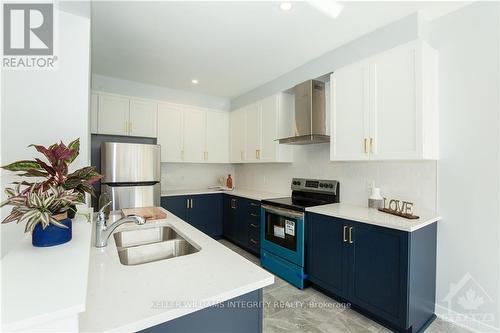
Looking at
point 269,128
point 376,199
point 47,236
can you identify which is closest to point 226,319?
point 47,236

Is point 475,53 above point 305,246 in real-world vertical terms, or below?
above

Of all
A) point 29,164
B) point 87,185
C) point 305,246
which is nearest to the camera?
point 29,164

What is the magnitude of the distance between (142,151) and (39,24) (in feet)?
6.49

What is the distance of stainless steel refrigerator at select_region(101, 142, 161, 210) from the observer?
308cm

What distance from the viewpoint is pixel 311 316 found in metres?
A: 2.12

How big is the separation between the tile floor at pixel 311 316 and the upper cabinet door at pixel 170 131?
2.59 metres

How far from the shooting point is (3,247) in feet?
4.35

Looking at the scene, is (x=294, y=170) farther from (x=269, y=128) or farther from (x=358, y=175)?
(x=358, y=175)

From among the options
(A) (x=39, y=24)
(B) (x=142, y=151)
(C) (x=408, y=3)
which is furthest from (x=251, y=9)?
(B) (x=142, y=151)

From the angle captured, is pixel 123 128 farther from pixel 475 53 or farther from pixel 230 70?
pixel 475 53

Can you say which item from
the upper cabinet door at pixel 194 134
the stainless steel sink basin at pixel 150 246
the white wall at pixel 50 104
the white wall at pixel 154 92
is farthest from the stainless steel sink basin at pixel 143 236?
the white wall at pixel 154 92

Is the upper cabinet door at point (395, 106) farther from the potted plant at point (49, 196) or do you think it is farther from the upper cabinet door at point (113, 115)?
the upper cabinet door at point (113, 115)

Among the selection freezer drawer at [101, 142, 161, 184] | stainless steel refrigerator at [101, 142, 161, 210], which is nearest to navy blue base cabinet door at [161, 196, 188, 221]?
stainless steel refrigerator at [101, 142, 161, 210]

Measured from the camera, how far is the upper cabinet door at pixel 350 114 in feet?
7.59
